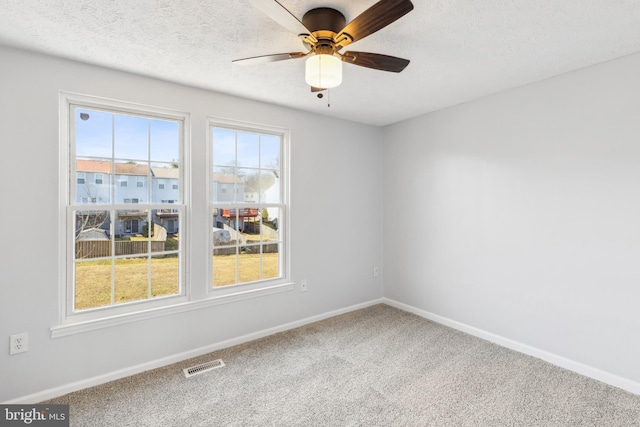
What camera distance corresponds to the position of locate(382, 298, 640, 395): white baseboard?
2231 mm

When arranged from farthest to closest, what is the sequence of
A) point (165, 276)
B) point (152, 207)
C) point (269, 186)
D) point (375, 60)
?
point (269, 186) < point (165, 276) < point (152, 207) < point (375, 60)

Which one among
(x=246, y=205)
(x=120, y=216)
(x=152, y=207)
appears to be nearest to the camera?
(x=120, y=216)

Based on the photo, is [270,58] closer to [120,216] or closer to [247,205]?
[247,205]

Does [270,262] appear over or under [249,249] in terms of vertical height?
under

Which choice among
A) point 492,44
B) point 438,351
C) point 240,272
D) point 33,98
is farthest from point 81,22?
point 438,351

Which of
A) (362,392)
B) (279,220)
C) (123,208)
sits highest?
(123,208)

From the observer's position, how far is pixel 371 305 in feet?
13.3

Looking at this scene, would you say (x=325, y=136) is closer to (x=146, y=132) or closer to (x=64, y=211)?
(x=146, y=132)

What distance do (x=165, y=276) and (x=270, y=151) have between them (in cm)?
163

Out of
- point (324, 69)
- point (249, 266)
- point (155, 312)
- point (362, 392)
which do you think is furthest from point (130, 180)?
point (362, 392)

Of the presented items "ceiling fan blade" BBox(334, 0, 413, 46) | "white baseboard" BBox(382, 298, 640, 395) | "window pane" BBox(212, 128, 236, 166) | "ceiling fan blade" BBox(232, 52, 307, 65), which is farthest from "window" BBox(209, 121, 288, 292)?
"white baseboard" BBox(382, 298, 640, 395)

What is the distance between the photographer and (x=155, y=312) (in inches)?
101

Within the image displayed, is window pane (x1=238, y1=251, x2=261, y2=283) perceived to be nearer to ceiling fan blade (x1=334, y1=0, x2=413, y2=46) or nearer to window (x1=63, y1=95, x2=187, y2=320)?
window (x1=63, y1=95, x2=187, y2=320)

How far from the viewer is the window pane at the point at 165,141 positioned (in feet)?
8.71
